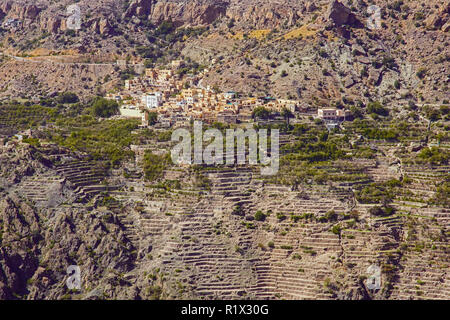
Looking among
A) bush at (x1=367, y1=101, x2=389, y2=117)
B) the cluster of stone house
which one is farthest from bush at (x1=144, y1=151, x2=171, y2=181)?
bush at (x1=367, y1=101, x2=389, y2=117)

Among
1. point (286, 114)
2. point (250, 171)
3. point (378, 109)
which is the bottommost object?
point (250, 171)

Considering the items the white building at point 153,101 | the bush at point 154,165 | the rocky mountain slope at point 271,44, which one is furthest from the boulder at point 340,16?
the bush at point 154,165

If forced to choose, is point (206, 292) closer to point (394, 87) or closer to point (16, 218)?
point (16, 218)

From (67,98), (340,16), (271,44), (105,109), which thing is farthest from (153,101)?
(340,16)

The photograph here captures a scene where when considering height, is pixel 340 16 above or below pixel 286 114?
above

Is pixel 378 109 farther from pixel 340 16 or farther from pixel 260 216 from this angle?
pixel 260 216

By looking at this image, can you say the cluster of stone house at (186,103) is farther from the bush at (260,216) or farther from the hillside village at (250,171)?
the bush at (260,216)

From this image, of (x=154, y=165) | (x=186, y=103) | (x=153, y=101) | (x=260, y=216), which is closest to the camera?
(x=260, y=216)
